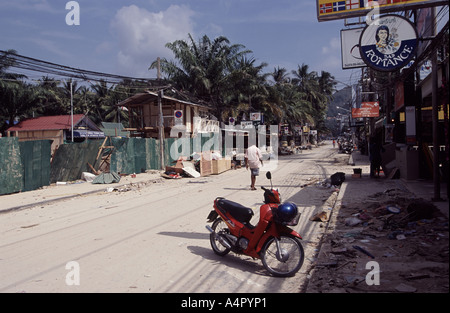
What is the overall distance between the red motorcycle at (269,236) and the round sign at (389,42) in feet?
21.4

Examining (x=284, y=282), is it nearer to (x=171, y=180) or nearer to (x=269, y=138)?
(x=171, y=180)

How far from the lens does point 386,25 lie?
382 inches

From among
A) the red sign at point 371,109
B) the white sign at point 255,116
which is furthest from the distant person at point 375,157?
the white sign at point 255,116

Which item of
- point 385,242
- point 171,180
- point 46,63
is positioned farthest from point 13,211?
point 385,242

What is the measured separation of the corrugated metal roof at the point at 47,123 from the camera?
40.0m

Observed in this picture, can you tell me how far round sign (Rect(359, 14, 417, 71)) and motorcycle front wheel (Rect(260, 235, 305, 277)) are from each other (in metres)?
7.00

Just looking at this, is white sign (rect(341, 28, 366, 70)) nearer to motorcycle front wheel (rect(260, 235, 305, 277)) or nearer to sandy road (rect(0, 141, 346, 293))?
sandy road (rect(0, 141, 346, 293))

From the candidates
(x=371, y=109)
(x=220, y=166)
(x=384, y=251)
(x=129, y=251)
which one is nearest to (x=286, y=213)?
(x=384, y=251)

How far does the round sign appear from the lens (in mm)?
9594

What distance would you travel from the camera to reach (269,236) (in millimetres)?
5215

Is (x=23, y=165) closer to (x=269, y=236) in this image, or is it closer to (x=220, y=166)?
(x=220, y=166)

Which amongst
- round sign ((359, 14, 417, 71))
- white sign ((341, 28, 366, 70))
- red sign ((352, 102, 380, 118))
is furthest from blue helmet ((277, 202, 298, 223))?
red sign ((352, 102, 380, 118))

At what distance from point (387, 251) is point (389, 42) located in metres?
6.70

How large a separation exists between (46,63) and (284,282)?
15212 mm
